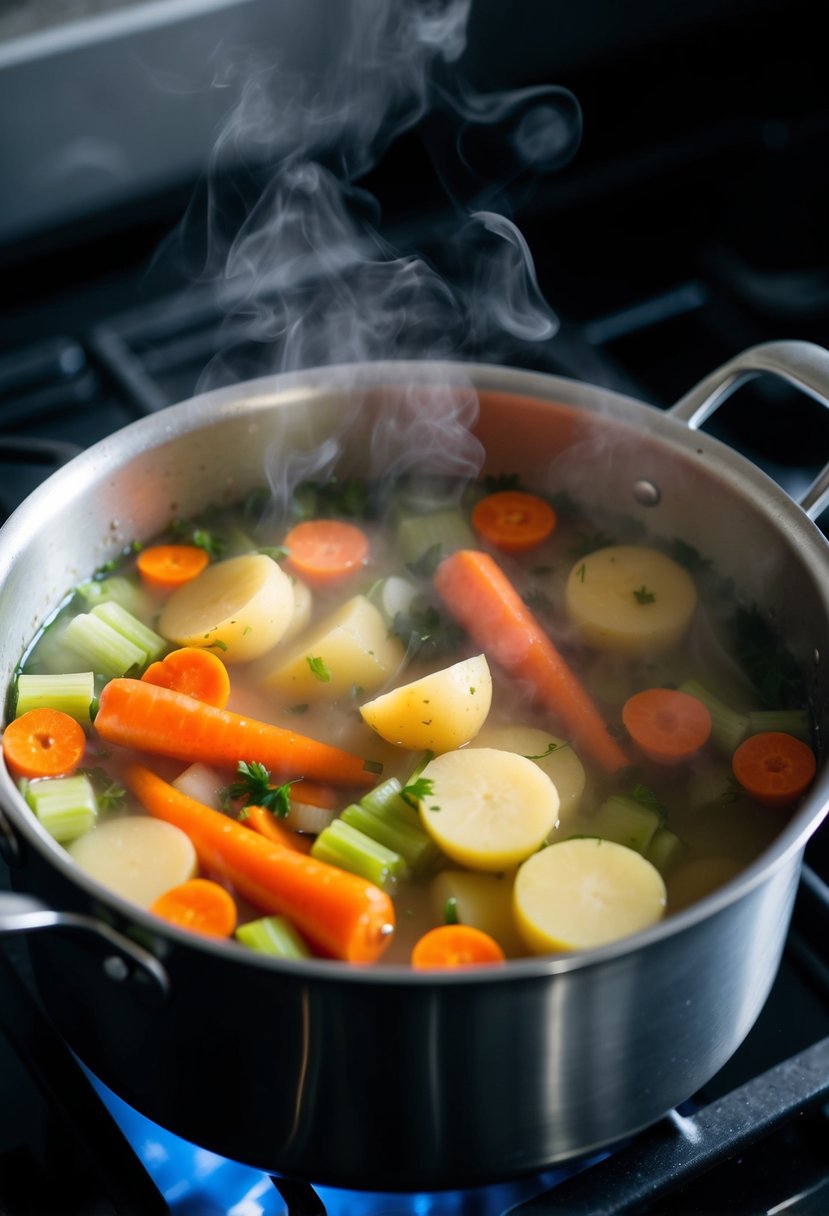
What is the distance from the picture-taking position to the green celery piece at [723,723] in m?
1.51

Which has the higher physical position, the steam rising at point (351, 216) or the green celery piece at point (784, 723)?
the steam rising at point (351, 216)

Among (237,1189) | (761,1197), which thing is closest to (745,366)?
(761,1197)

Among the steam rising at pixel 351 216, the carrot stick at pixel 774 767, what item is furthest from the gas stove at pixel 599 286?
the carrot stick at pixel 774 767

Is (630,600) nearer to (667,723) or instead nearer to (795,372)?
(667,723)

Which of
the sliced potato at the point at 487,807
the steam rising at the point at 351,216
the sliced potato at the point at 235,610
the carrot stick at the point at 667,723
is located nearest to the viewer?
the sliced potato at the point at 487,807

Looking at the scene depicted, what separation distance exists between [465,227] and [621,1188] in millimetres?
1674

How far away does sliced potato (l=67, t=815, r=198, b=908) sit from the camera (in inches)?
49.3

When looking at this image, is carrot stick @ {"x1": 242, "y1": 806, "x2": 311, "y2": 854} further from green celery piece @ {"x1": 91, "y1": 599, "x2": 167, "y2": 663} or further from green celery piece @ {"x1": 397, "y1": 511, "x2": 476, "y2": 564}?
green celery piece @ {"x1": 397, "y1": 511, "x2": 476, "y2": 564}

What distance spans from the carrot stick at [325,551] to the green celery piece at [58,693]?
0.37 meters

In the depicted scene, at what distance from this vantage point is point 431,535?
180 centimetres

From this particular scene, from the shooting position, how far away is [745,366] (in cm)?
154

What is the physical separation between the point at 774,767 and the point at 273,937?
A: 62cm

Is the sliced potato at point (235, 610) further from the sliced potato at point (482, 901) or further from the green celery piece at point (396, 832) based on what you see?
the sliced potato at point (482, 901)

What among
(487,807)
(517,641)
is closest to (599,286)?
(517,641)
